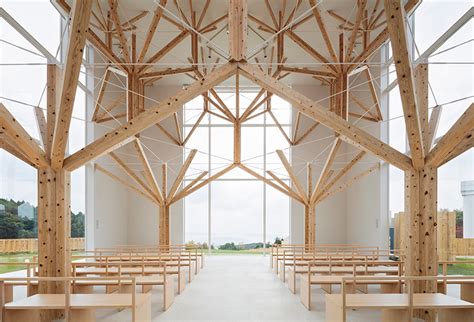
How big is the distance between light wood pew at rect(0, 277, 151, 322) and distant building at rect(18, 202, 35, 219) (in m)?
7.09

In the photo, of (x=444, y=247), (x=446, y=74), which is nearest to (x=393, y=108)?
(x=446, y=74)

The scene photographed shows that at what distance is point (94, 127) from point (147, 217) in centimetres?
531

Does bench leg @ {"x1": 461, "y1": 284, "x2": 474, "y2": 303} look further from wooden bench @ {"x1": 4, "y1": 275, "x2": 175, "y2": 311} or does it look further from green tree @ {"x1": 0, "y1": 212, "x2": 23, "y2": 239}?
green tree @ {"x1": 0, "y1": 212, "x2": 23, "y2": 239}

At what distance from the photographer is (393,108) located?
1669cm

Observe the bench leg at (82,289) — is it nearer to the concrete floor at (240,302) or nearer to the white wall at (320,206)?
the concrete floor at (240,302)

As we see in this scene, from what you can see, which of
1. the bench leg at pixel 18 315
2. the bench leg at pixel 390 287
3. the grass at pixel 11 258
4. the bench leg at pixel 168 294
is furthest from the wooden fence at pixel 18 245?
the bench leg at pixel 390 287

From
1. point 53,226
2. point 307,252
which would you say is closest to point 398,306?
point 53,226

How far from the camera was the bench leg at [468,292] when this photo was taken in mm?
8617

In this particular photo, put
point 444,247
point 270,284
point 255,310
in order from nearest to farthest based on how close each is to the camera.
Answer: point 255,310
point 270,284
point 444,247

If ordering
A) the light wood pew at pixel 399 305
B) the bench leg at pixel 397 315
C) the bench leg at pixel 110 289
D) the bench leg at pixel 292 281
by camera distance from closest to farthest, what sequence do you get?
1. the light wood pew at pixel 399 305
2. the bench leg at pixel 397 315
3. the bench leg at pixel 110 289
4. the bench leg at pixel 292 281

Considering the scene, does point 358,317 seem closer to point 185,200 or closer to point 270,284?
point 270,284

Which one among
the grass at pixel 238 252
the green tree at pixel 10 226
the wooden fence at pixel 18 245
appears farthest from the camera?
the grass at pixel 238 252

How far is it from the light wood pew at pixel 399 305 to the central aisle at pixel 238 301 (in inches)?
49.8

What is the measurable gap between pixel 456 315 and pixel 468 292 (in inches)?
76.9
